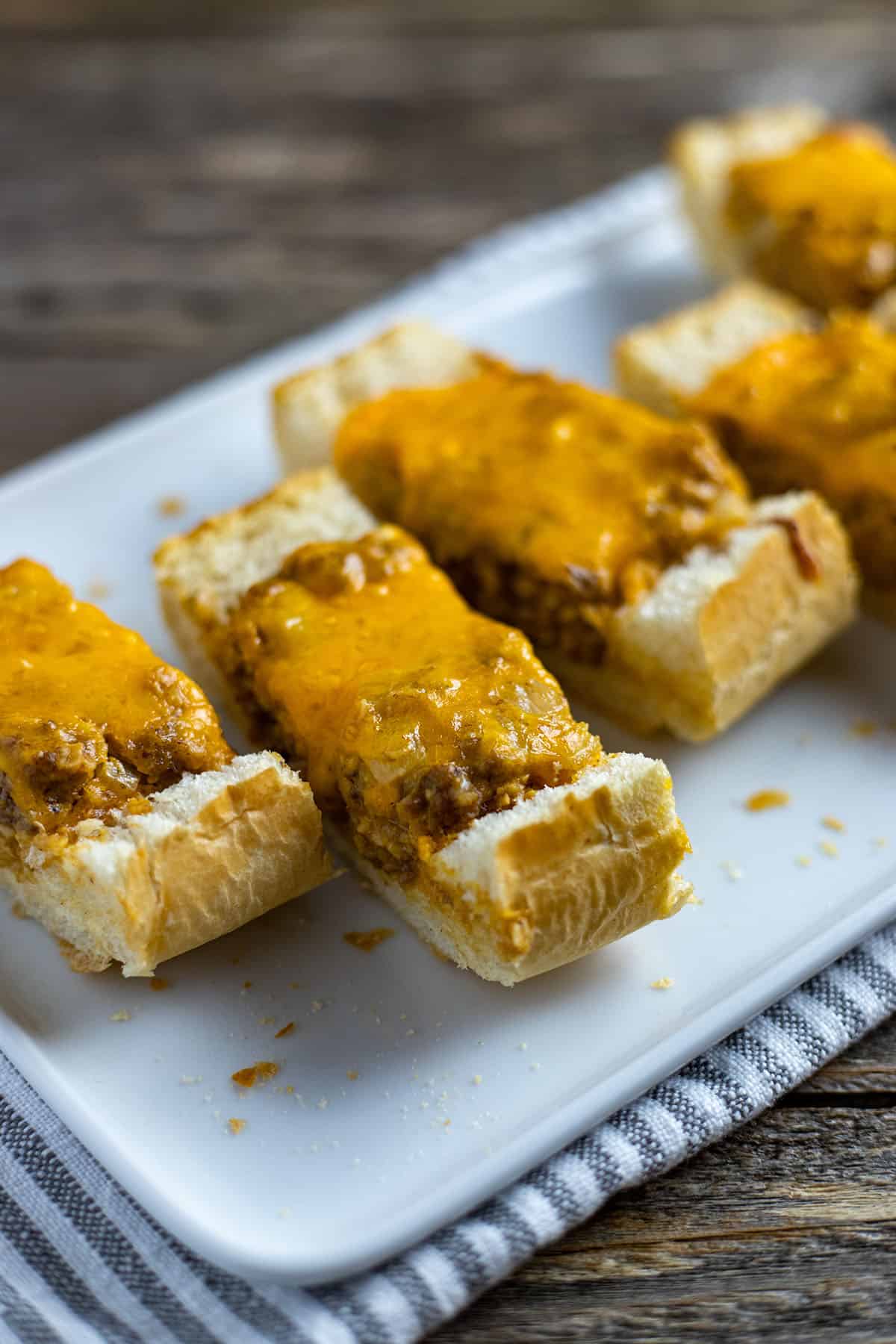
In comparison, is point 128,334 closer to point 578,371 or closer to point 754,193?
point 578,371

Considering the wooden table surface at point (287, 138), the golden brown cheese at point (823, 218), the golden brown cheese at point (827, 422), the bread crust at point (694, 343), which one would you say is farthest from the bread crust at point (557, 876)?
the wooden table surface at point (287, 138)

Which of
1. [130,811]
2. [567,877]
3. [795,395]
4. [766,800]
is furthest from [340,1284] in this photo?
[795,395]

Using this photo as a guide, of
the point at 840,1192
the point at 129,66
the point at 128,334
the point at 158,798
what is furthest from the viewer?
the point at 129,66

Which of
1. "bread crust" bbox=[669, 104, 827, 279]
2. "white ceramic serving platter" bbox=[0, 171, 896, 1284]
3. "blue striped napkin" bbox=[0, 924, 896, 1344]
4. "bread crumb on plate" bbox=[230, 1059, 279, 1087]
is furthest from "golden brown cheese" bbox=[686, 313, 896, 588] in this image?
"bread crumb on plate" bbox=[230, 1059, 279, 1087]

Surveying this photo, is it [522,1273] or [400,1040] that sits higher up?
[400,1040]

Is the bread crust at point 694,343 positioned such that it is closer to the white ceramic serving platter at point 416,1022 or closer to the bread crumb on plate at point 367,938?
the white ceramic serving platter at point 416,1022

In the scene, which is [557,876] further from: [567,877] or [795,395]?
[795,395]

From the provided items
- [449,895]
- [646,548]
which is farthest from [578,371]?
[449,895]
